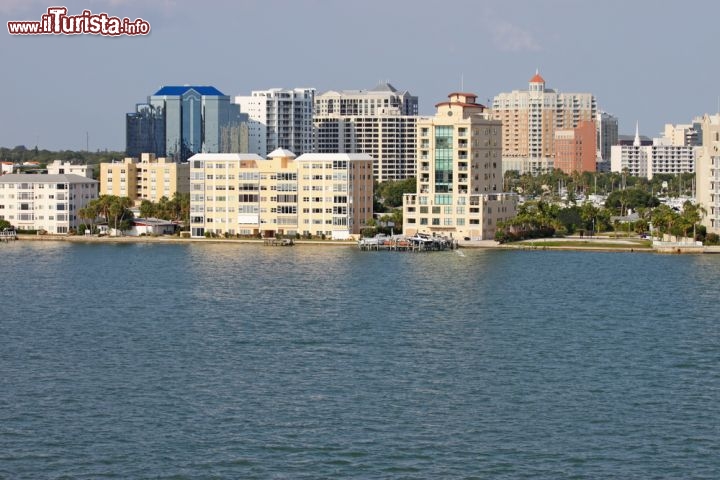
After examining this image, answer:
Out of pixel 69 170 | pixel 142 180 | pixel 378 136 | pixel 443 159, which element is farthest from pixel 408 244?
pixel 378 136

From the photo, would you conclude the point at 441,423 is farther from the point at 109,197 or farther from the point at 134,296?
the point at 109,197

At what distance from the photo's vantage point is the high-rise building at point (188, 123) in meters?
124

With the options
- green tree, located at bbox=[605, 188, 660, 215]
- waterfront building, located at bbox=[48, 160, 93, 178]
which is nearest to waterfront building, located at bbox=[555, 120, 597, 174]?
green tree, located at bbox=[605, 188, 660, 215]

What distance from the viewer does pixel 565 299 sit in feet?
171

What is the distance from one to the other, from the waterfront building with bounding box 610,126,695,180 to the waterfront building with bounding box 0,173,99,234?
97.0 m

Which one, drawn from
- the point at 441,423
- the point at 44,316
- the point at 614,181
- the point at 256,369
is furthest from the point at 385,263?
the point at 614,181

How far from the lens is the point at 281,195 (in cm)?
8100

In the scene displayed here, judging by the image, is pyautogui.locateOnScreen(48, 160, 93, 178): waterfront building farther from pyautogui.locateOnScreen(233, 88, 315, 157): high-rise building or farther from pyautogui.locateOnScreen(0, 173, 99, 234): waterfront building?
pyautogui.locateOnScreen(233, 88, 315, 157): high-rise building

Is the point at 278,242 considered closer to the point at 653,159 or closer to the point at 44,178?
the point at 44,178

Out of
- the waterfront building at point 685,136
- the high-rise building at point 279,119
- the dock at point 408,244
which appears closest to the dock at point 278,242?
the dock at point 408,244

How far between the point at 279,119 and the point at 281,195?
53546 millimetres

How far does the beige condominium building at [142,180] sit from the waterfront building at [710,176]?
36.2 meters

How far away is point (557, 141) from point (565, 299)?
125 m

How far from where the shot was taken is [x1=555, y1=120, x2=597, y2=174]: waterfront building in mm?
173250
